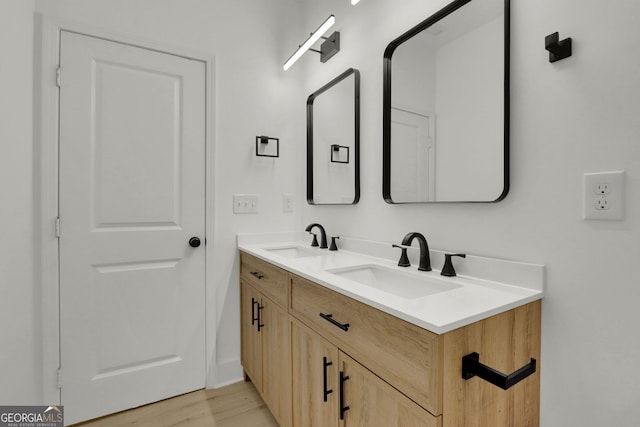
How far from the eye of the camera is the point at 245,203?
213 cm

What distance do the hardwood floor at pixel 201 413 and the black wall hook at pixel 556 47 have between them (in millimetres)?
1975

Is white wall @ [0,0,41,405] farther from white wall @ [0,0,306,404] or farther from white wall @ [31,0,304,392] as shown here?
white wall @ [31,0,304,392]

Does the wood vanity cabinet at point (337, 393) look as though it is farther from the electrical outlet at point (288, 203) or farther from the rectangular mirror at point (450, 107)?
the electrical outlet at point (288, 203)

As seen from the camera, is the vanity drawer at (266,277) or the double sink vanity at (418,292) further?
the vanity drawer at (266,277)

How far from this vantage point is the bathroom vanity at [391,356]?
2.47ft

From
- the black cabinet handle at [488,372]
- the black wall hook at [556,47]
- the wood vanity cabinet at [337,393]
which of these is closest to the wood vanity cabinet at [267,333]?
the wood vanity cabinet at [337,393]

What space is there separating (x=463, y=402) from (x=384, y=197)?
962mm

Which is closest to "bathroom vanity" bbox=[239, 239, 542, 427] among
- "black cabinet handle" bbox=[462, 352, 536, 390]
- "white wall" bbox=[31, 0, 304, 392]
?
"black cabinet handle" bbox=[462, 352, 536, 390]

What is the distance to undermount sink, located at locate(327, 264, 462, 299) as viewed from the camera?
3.84 ft

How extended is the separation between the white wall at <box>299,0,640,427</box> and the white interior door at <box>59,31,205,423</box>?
1617mm

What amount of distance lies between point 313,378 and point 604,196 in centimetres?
110

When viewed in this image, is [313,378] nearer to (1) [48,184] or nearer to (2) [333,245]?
(2) [333,245]

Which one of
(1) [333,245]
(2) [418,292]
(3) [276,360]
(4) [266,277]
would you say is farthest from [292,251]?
(2) [418,292]

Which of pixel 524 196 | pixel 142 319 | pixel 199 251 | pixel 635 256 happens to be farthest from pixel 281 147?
pixel 635 256
